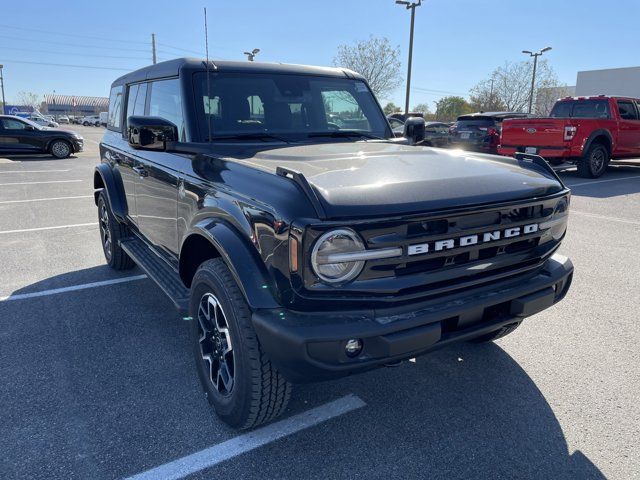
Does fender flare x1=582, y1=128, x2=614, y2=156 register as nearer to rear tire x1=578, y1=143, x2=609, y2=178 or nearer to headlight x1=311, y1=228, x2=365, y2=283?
A: rear tire x1=578, y1=143, x2=609, y2=178

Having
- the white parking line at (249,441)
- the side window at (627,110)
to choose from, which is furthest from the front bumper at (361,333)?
the side window at (627,110)

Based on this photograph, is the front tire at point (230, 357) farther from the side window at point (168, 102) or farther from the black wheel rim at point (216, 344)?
the side window at point (168, 102)

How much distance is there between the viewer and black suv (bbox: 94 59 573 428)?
78.2 inches

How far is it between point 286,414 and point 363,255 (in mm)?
1193

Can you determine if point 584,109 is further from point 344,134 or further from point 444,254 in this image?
point 444,254

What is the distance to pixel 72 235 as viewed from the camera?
661 centimetres

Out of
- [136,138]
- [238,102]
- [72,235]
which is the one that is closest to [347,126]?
[238,102]

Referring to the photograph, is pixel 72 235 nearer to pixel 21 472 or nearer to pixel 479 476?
pixel 21 472

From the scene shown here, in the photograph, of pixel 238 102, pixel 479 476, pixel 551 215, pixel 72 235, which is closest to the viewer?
pixel 479 476

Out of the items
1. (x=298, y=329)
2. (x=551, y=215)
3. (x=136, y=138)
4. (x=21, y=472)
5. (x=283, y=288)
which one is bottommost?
(x=21, y=472)

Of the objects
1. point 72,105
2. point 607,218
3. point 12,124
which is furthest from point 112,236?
point 72,105

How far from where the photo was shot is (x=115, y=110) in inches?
200

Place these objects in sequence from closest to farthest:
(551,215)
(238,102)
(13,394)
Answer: (551,215) → (13,394) → (238,102)

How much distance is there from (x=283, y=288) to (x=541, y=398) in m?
1.79
